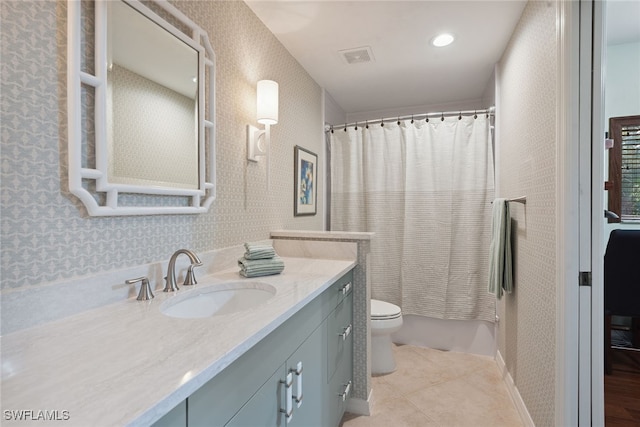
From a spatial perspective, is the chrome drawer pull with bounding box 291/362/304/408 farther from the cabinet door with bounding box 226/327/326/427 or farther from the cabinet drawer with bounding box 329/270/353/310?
the cabinet drawer with bounding box 329/270/353/310

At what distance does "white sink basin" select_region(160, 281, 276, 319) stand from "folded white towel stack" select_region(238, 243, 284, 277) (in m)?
0.09

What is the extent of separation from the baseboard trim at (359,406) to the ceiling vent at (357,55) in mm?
2210

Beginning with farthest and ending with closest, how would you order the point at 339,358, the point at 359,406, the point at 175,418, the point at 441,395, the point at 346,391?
the point at 441,395 → the point at 359,406 → the point at 346,391 → the point at 339,358 → the point at 175,418

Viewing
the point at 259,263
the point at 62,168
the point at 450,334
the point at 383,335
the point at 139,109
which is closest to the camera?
the point at 62,168

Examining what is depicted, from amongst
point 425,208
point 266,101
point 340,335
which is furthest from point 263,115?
point 425,208

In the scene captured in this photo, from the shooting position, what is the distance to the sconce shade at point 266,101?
171cm

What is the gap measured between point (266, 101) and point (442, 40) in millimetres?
1241

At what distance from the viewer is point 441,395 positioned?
1.98 m

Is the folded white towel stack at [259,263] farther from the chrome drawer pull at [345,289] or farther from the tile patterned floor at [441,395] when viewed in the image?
the tile patterned floor at [441,395]

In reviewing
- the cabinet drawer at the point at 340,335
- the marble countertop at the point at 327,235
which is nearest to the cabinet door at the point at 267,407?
the cabinet drawer at the point at 340,335

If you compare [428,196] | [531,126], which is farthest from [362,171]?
[531,126]

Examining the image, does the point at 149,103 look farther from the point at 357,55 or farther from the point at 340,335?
the point at 357,55

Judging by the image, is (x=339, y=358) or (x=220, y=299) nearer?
(x=220, y=299)

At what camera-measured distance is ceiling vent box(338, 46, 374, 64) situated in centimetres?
216
